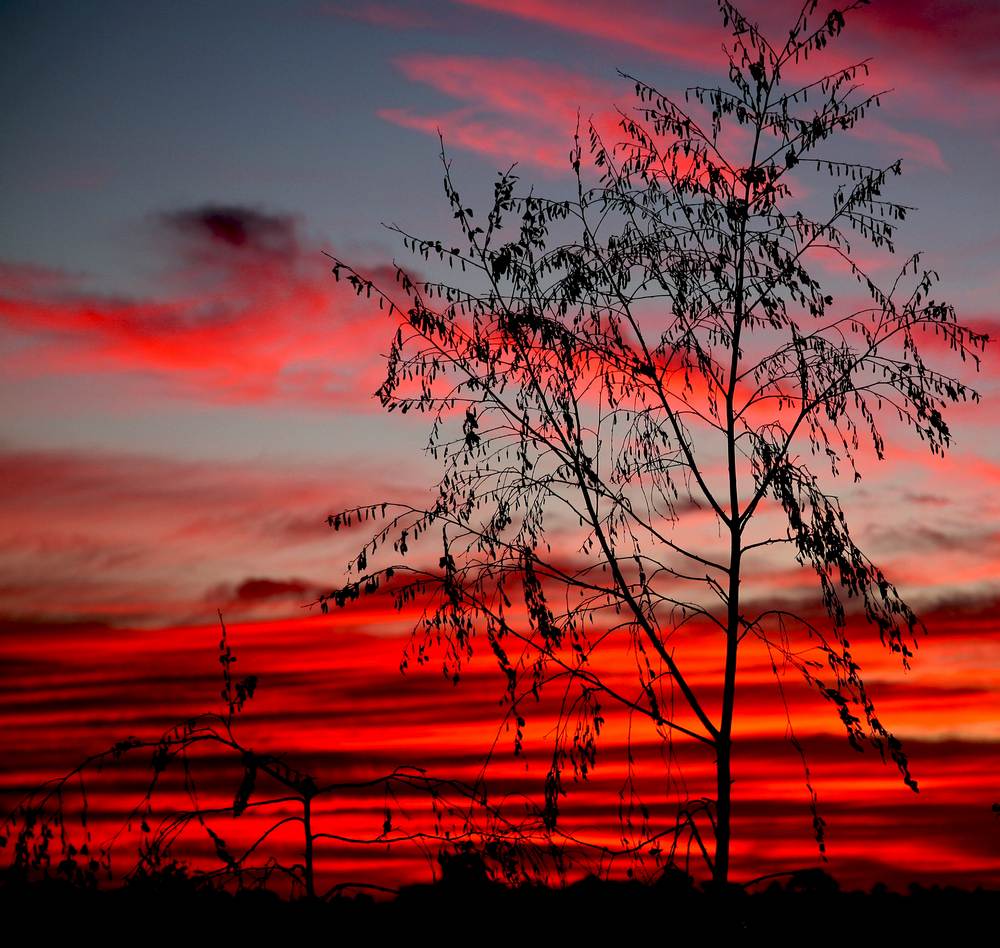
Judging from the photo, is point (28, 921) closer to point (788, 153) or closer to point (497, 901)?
point (497, 901)

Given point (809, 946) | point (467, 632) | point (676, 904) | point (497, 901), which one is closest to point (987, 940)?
point (809, 946)

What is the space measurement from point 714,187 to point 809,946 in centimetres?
667

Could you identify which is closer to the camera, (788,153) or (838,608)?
(838,608)

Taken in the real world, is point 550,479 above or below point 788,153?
below

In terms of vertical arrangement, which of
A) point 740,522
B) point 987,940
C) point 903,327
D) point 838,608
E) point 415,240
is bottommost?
point 987,940

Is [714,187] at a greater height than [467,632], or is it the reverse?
[714,187]

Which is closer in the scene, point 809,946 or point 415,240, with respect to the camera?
point 809,946

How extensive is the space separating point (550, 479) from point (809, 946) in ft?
14.6

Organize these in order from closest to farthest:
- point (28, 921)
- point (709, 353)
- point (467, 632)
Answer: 1. point (28, 921)
2. point (467, 632)
3. point (709, 353)

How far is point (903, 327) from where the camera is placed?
12.5 meters

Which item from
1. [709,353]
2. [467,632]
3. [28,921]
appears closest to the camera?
[28,921]

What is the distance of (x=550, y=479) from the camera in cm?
1264

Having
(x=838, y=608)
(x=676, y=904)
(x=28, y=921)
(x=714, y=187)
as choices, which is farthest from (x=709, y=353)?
(x=28, y=921)

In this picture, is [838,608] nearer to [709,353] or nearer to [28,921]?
[709,353]
